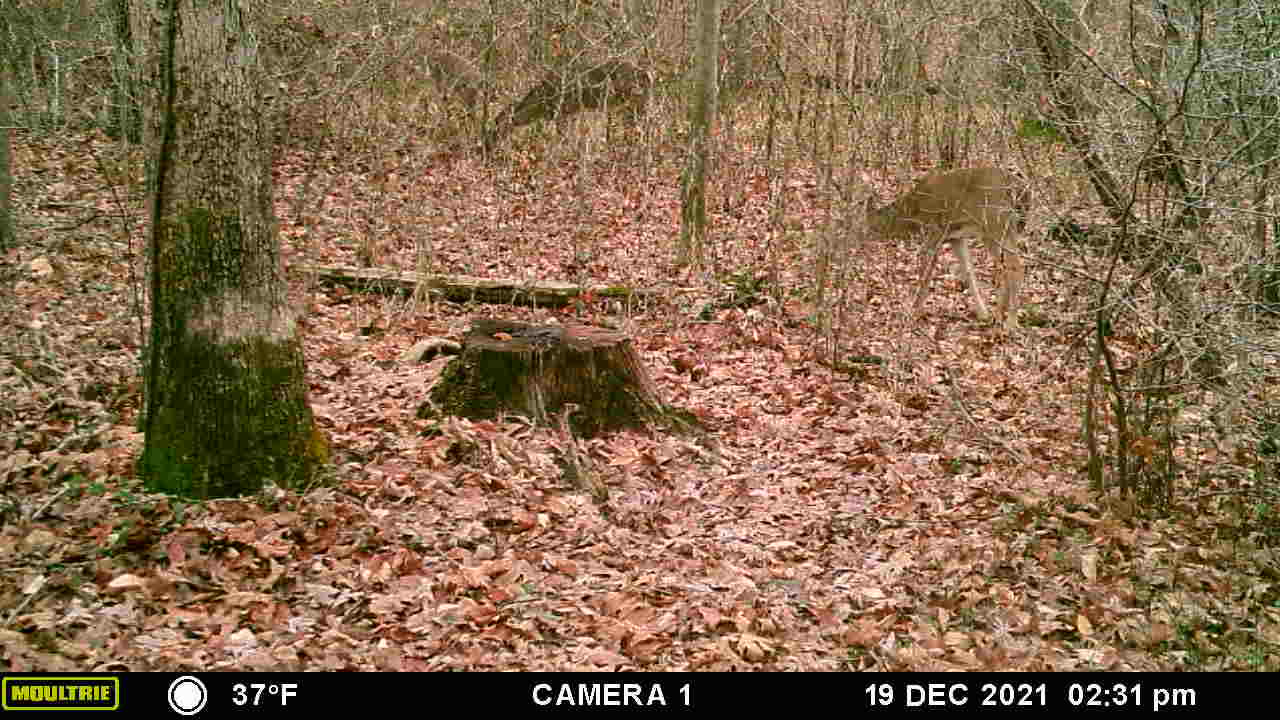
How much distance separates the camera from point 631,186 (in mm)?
16188

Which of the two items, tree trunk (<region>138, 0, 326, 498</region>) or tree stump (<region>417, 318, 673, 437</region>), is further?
tree stump (<region>417, 318, 673, 437</region>)

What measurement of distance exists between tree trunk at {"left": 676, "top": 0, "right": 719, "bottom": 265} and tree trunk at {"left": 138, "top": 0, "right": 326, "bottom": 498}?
7.56m
